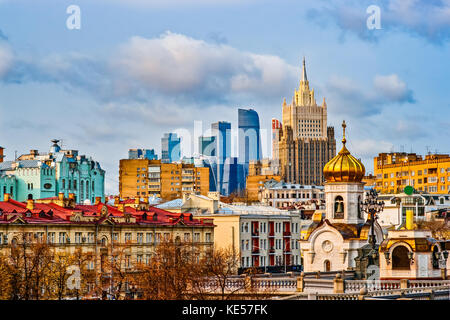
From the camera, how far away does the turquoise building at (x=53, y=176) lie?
421 feet

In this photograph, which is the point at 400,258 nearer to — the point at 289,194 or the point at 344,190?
the point at 344,190

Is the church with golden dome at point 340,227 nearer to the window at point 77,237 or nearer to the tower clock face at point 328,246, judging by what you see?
the tower clock face at point 328,246

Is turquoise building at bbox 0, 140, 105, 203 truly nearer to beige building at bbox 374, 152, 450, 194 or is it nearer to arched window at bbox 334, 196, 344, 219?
beige building at bbox 374, 152, 450, 194

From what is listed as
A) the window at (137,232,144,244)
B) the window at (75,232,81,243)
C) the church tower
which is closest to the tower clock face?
the church tower

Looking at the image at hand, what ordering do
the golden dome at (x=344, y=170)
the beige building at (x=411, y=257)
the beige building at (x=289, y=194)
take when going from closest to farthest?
the beige building at (x=411, y=257) < the golden dome at (x=344, y=170) < the beige building at (x=289, y=194)

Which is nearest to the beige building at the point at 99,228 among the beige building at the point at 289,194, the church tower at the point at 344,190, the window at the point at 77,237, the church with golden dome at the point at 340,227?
the window at the point at 77,237

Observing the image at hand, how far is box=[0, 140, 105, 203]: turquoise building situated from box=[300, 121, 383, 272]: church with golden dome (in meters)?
66.3

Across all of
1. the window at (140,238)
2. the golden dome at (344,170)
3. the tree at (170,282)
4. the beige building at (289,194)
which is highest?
the beige building at (289,194)

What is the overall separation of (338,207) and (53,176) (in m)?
77.4

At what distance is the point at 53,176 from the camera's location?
13262 centimetres

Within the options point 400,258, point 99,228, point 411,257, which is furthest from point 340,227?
point 99,228

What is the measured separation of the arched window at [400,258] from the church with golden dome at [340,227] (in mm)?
9916

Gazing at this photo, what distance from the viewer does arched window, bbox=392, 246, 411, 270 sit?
156 ft

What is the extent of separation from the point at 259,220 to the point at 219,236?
4.67 m
